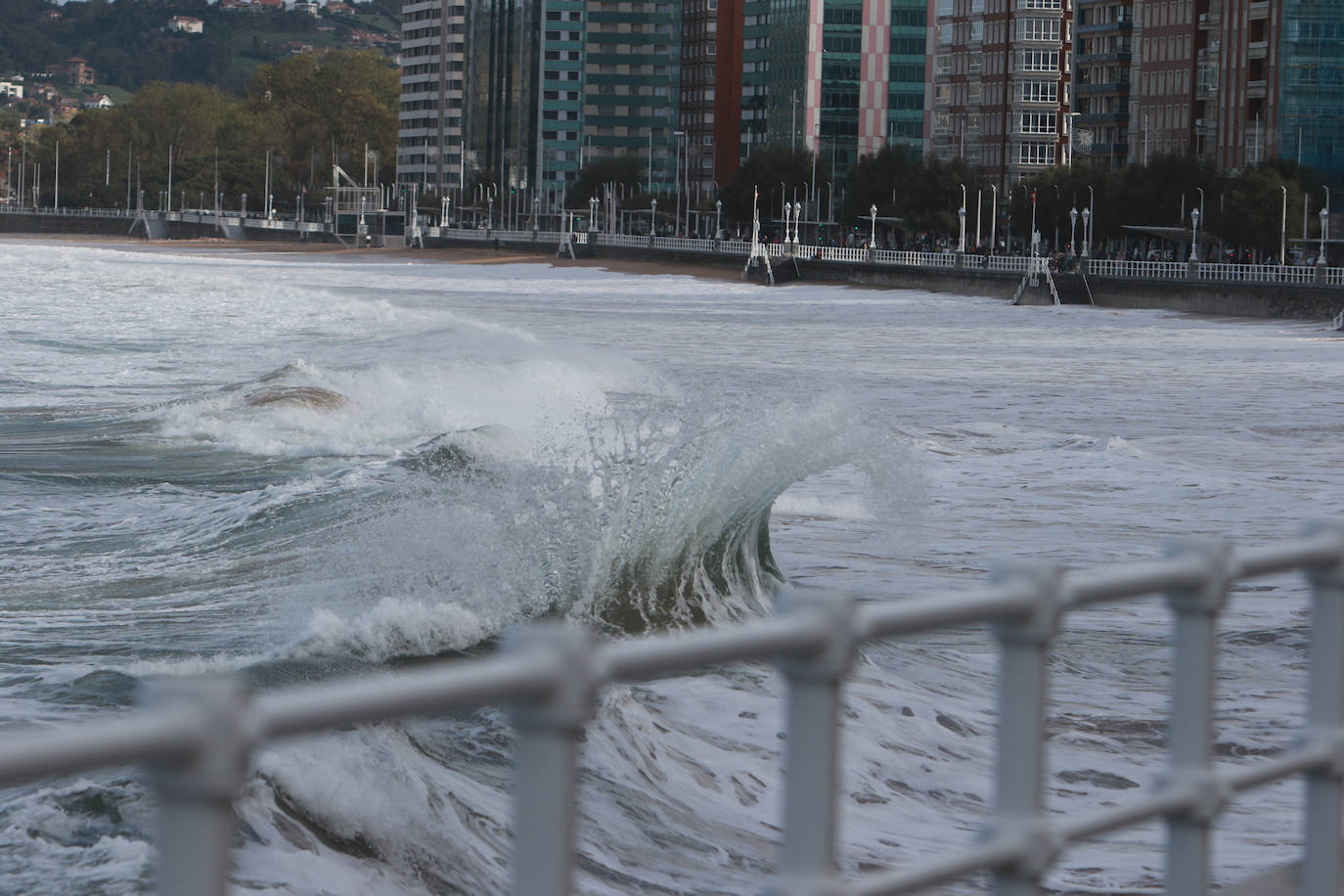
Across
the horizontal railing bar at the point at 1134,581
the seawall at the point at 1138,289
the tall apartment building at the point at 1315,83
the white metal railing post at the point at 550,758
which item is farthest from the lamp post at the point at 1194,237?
the white metal railing post at the point at 550,758

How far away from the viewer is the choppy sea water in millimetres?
7758

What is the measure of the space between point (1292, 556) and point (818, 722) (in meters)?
1.38

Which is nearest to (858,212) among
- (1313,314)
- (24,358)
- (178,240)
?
(1313,314)

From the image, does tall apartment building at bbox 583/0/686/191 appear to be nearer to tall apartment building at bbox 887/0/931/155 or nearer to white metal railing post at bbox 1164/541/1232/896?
tall apartment building at bbox 887/0/931/155

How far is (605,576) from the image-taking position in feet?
41.4

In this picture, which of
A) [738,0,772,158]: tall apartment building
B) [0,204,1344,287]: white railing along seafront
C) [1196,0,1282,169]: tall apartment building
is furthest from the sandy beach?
[1196,0,1282,169]: tall apartment building

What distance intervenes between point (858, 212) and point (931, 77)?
2286 centimetres

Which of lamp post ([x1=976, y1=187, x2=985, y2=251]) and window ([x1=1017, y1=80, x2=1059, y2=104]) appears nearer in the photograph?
lamp post ([x1=976, y1=187, x2=985, y2=251])

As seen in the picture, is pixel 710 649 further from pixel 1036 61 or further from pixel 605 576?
pixel 1036 61

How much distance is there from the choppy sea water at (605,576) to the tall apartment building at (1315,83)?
64884 millimetres

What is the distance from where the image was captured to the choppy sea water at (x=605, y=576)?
7.76m

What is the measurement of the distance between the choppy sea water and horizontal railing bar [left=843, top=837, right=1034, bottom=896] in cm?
436

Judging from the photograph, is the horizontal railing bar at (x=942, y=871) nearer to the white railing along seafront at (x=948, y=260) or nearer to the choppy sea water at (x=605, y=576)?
the choppy sea water at (x=605, y=576)

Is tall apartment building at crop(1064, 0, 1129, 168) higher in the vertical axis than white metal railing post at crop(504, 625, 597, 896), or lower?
higher
